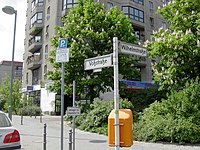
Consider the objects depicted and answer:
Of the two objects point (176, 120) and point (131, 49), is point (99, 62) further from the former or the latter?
point (176, 120)

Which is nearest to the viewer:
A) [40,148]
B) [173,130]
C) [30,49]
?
[40,148]

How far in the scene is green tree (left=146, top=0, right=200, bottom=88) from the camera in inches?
535

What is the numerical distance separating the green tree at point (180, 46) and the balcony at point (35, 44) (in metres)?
29.3

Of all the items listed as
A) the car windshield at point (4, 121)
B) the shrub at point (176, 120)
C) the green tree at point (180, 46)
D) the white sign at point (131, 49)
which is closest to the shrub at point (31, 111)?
the green tree at point (180, 46)

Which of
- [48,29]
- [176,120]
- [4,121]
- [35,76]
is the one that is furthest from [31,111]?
[4,121]

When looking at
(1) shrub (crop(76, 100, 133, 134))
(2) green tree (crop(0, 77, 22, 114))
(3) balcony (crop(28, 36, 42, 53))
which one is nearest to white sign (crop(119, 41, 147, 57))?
(1) shrub (crop(76, 100, 133, 134))

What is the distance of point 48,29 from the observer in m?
39.6

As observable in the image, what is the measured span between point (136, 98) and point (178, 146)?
18.1 m

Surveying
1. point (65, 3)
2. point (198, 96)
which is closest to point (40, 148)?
point (198, 96)

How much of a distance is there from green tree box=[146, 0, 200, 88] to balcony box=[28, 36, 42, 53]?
29274mm

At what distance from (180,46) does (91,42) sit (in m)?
9.24

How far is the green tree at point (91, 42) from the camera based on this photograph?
67.8 ft

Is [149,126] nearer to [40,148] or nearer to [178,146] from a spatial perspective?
[178,146]

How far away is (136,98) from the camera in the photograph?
95.5 feet
